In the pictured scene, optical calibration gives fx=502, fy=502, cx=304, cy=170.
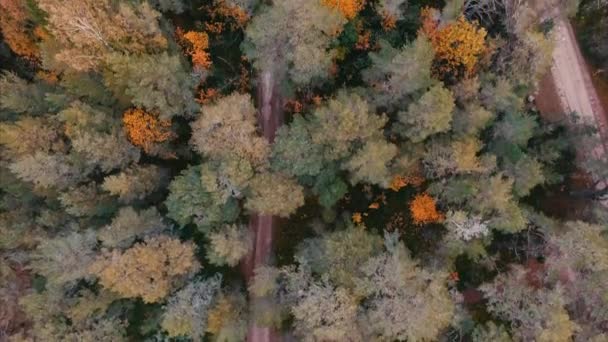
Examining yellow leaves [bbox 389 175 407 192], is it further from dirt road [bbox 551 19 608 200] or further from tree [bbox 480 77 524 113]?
dirt road [bbox 551 19 608 200]

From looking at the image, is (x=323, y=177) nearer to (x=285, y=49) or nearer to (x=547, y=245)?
(x=285, y=49)

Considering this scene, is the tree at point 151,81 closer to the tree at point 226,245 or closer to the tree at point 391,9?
the tree at point 226,245

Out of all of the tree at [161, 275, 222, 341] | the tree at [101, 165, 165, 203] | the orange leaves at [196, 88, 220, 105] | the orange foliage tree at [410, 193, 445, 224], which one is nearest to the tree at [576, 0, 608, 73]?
the orange foliage tree at [410, 193, 445, 224]

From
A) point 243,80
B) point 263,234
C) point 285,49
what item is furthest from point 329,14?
point 263,234

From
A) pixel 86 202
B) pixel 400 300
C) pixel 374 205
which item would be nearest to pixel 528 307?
pixel 400 300

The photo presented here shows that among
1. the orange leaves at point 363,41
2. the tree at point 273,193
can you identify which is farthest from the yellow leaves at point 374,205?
the orange leaves at point 363,41
